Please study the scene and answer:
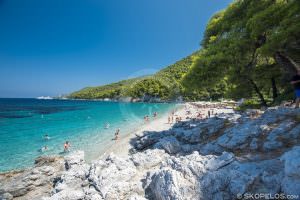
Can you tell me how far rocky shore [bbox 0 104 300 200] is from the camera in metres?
4.72

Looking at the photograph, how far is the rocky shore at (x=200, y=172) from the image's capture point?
4.72m

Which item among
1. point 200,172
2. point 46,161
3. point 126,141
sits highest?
point 200,172

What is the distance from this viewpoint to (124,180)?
6910mm

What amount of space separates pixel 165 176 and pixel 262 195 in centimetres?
241

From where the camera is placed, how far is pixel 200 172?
5.54 metres

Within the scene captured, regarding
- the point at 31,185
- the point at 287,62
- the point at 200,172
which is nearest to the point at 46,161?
the point at 31,185

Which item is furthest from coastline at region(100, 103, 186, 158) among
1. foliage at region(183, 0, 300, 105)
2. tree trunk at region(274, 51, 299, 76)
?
tree trunk at region(274, 51, 299, 76)

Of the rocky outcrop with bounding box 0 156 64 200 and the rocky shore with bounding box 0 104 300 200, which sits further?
the rocky outcrop with bounding box 0 156 64 200

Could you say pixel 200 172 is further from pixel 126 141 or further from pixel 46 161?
pixel 126 141

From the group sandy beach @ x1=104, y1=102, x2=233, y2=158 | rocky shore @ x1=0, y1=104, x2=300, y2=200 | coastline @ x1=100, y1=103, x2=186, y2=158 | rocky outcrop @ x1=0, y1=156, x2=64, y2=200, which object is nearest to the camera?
rocky shore @ x1=0, y1=104, x2=300, y2=200

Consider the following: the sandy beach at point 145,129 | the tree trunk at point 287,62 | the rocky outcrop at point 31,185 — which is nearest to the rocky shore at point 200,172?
the rocky outcrop at point 31,185

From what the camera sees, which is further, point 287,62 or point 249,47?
point 249,47

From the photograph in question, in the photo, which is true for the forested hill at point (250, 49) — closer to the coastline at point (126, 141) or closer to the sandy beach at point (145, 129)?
the coastline at point (126, 141)

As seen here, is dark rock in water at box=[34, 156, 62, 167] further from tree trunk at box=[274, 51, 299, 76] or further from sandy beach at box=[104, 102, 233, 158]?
tree trunk at box=[274, 51, 299, 76]
